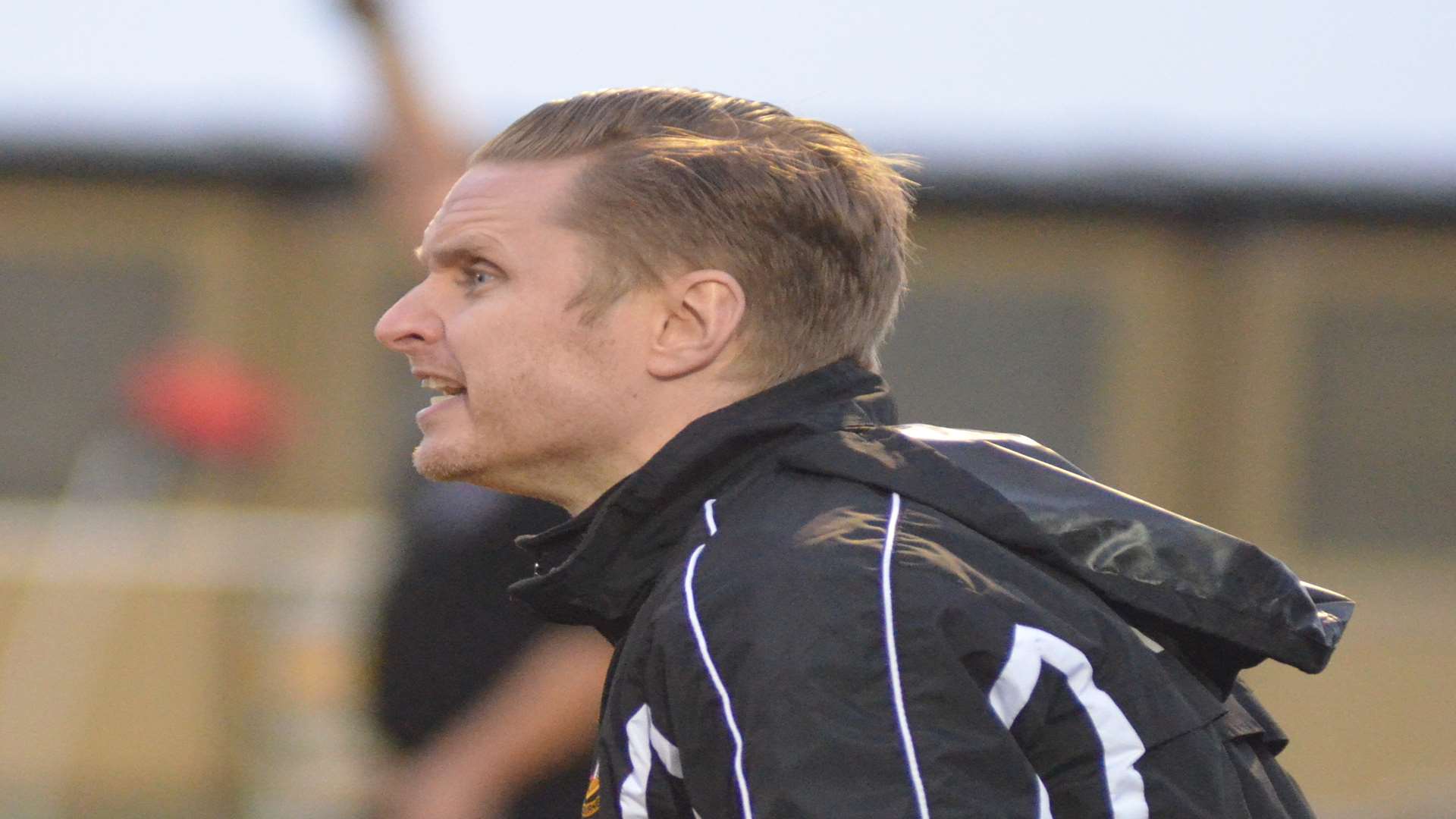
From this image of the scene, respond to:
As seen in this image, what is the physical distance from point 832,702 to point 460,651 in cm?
171

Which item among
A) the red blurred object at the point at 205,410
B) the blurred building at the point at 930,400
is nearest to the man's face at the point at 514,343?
the red blurred object at the point at 205,410

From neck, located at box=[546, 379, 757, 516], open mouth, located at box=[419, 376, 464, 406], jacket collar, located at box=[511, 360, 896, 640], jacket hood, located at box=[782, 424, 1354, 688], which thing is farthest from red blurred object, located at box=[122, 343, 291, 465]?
jacket hood, located at box=[782, 424, 1354, 688]

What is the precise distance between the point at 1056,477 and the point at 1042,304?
993 cm

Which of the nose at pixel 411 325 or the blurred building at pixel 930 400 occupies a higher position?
the nose at pixel 411 325

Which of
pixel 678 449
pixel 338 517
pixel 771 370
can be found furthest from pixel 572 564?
pixel 338 517

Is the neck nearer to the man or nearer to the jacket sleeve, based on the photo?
the man

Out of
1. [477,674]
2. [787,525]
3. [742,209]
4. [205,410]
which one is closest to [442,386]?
[742,209]

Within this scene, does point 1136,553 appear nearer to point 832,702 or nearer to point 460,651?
point 832,702

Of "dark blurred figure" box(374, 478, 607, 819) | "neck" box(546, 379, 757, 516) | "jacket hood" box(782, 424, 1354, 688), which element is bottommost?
"dark blurred figure" box(374, 478, 607, 819)

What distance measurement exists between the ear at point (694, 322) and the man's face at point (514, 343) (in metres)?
0.03

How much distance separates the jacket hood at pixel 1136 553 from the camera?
1.51 m

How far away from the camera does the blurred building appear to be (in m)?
9.41

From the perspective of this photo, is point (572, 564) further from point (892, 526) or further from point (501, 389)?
point (892, 526)

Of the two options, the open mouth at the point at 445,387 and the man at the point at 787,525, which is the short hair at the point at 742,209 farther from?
the open mouth at the point at 445,387
